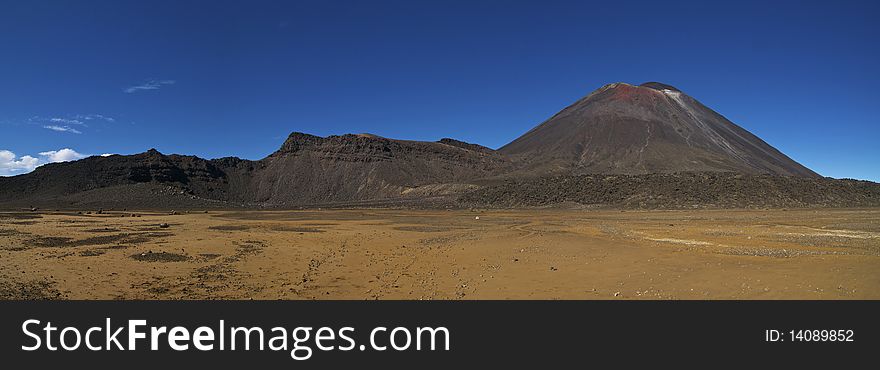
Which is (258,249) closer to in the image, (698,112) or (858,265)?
(858,265)

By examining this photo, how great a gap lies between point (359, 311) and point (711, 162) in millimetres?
136396

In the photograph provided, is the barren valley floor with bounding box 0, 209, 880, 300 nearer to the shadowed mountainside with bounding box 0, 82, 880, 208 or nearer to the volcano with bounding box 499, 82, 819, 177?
the shadowed mountainside with bounding box 0, 82, 880, 208

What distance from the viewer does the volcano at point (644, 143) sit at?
125 metres

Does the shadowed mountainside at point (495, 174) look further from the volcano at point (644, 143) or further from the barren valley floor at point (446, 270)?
the barren valley floor at point (446, 270)

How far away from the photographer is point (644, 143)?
144750mm

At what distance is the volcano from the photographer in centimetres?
12519

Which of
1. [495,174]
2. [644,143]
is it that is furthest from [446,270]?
[644,143]

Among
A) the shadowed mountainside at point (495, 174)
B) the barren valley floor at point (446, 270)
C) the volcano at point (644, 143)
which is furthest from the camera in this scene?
the volcano at point (644, 143)

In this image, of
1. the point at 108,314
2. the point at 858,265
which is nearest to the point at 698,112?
the point at 858,265

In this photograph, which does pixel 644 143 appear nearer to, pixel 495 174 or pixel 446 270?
pixel 495 174

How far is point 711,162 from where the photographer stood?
123m

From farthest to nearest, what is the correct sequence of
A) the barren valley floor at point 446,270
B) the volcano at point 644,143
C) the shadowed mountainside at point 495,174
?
the volcano at point 644,143
the shadowed mountainside at point 495,174
the barren valley floor at point 446,270

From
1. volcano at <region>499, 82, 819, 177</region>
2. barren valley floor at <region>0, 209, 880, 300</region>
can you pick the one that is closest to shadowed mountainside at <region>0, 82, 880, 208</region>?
volcano at <region>499, 82, 819, 177</region>

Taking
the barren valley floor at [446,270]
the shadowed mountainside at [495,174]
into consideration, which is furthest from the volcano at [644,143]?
the barren valley floor at [446,270]
